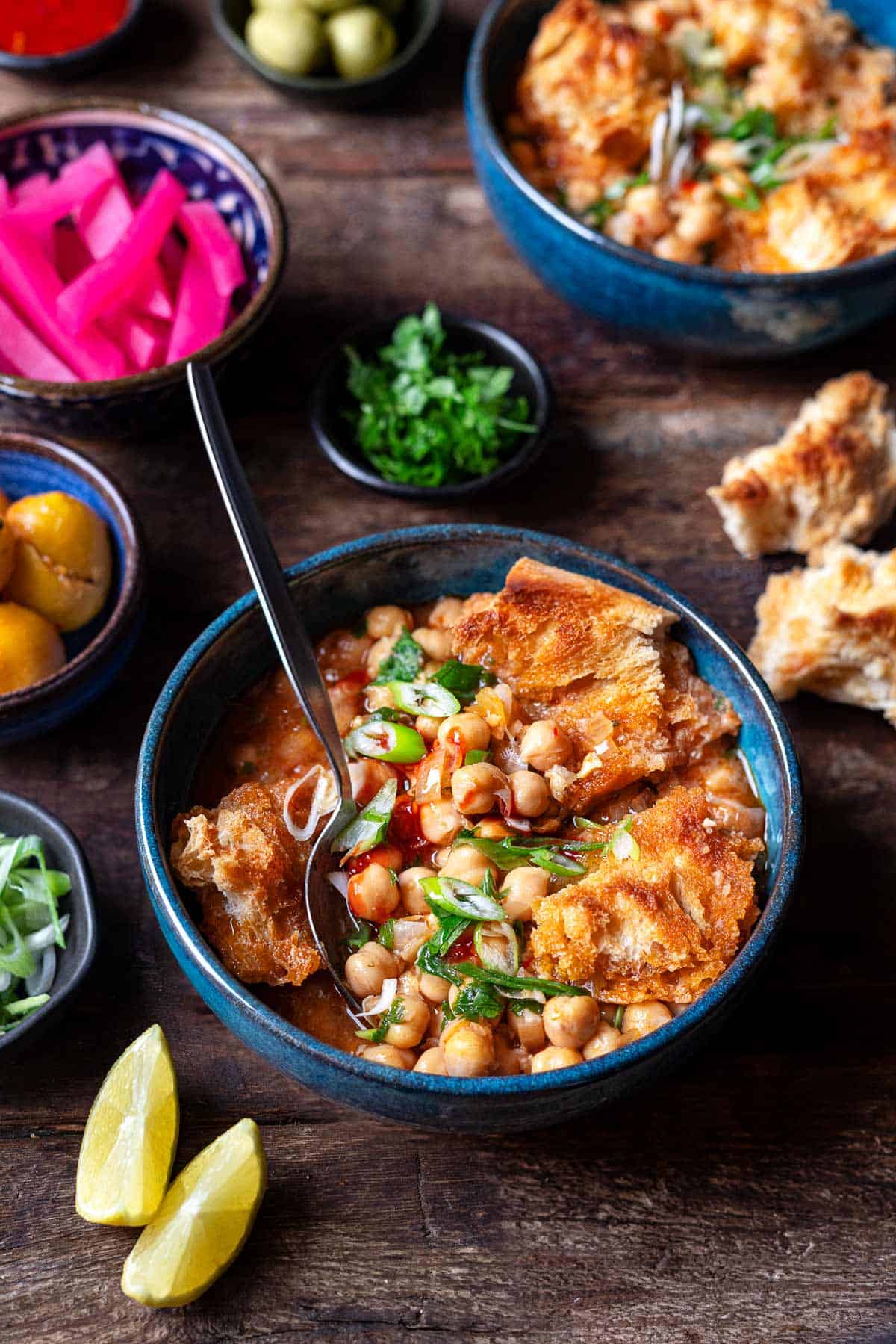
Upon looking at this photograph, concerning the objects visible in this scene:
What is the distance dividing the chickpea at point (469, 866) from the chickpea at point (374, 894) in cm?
13

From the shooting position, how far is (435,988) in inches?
110

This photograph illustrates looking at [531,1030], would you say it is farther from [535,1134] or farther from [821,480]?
[821,480]

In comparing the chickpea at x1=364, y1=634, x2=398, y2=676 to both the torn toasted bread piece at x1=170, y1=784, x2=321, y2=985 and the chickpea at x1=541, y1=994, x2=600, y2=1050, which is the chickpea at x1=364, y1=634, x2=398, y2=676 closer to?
the torn toasted bread piece at x1=170, y1=784, x2=321, y2=985

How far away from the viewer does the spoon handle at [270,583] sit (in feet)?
9.75

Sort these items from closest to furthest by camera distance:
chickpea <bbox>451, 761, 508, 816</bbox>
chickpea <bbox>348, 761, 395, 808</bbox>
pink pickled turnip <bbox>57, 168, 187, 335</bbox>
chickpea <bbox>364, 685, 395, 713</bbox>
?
1. chickpea <bbox>451, 761, 508, 816</bbox>
2. chickpea <bbox>348, 761, 395, 808</bbox>
3. chickpea <bbox>364, 685, 395, 713</bbox>
4. pink pickled turnip <bbox>57, 168, 187, 335</bbox>

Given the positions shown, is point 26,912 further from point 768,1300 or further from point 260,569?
point 768,1300

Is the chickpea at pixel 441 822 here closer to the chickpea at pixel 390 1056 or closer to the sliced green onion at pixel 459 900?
the sliced green onion at pixel 459 900

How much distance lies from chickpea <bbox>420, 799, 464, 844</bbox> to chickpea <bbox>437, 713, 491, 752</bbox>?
0.14m

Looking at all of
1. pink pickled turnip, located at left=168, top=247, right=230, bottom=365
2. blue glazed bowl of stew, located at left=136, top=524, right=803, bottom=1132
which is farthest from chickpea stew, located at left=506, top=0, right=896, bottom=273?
blue glazed bowl of stew, located at left=136, top=524, right=803, bottom=1132

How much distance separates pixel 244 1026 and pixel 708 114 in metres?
3.35

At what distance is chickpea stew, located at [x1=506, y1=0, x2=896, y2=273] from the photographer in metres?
4.08

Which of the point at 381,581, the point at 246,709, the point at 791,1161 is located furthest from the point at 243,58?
the point at 791,1161

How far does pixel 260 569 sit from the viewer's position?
298 centimetres

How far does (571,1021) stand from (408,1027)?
350 millimetres
